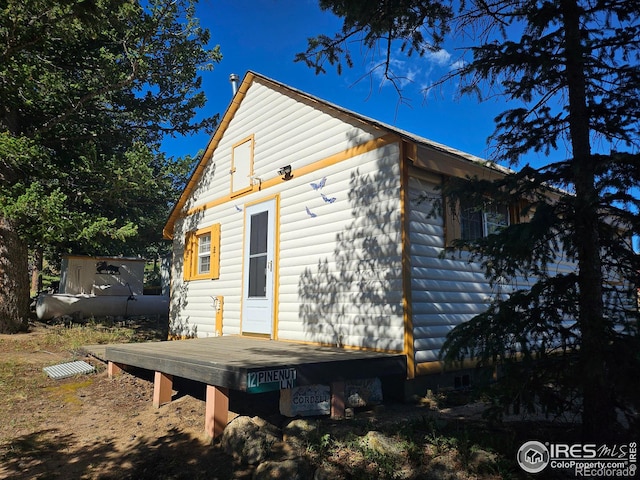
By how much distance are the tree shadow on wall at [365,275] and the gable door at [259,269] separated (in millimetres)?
1233

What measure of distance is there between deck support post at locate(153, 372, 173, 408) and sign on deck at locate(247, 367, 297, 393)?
245 cm

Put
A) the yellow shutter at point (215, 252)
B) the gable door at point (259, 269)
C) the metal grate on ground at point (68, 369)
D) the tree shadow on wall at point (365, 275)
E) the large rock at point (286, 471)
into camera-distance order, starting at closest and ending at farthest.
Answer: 1. the large rock at point (286, 471)
2. the tree shadow on wall at point (365, 275)
3. the metal grate on ground at point (68, 369)
4. the gable door at point (259, 269)
5. the yellow shutter at point (215, 252)

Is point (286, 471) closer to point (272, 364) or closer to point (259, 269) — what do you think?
point (272, 364)

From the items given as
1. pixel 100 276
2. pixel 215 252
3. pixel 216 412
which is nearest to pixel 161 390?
pixel 216 412

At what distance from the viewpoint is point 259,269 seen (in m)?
8.88

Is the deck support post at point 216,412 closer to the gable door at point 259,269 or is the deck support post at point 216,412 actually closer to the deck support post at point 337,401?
the deck support post at point 337,401

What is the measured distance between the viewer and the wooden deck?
176 inches

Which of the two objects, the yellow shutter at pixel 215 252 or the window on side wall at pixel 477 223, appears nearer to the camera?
the window on side wall at pixel 477 223

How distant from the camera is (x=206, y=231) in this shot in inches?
432

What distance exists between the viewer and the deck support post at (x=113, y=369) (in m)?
7.78

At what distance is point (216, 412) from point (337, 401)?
1418mm

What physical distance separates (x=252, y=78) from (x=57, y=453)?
26.8ft

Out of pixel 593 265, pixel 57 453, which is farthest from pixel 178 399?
pixel 593 265

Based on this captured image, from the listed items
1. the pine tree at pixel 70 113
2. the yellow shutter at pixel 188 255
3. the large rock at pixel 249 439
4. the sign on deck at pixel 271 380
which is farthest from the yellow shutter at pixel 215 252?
the large rock at pixel 249 439
